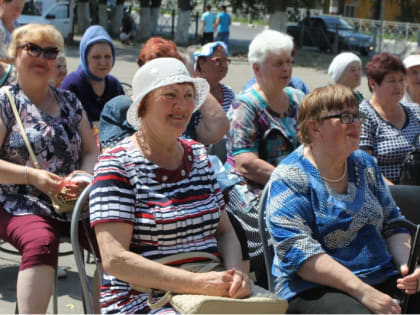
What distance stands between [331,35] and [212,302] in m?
26.2

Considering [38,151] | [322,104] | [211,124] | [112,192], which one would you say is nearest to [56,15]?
[211,124]

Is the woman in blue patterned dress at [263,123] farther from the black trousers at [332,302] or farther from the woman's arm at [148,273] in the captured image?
the woman's arm at [148,273]

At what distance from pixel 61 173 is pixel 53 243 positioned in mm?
536

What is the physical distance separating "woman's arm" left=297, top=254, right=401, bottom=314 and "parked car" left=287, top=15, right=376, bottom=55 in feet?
77.8

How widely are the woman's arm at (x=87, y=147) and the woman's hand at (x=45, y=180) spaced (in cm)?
36

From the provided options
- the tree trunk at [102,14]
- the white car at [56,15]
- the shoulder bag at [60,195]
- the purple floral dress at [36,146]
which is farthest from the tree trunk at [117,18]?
the shoulder bag at [60,195]

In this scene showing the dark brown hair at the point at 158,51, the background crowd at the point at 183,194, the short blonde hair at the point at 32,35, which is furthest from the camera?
the dark brown hair at the point at 158,51

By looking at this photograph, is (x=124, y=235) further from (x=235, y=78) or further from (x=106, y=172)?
(x=235, y=78)

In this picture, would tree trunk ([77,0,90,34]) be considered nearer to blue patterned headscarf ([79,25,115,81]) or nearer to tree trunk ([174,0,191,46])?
tree trunk ([174,0,191,46])

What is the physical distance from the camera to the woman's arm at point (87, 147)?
154 inches

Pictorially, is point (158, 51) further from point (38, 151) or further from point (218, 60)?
point (218, 60)

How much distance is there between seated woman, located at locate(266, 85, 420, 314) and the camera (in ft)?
9.55

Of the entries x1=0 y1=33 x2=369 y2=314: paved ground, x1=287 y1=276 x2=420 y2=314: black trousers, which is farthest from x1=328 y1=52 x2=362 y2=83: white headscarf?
x1=287 y1=276 x2=420 y2=314: black trousers

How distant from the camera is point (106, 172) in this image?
275 cm
